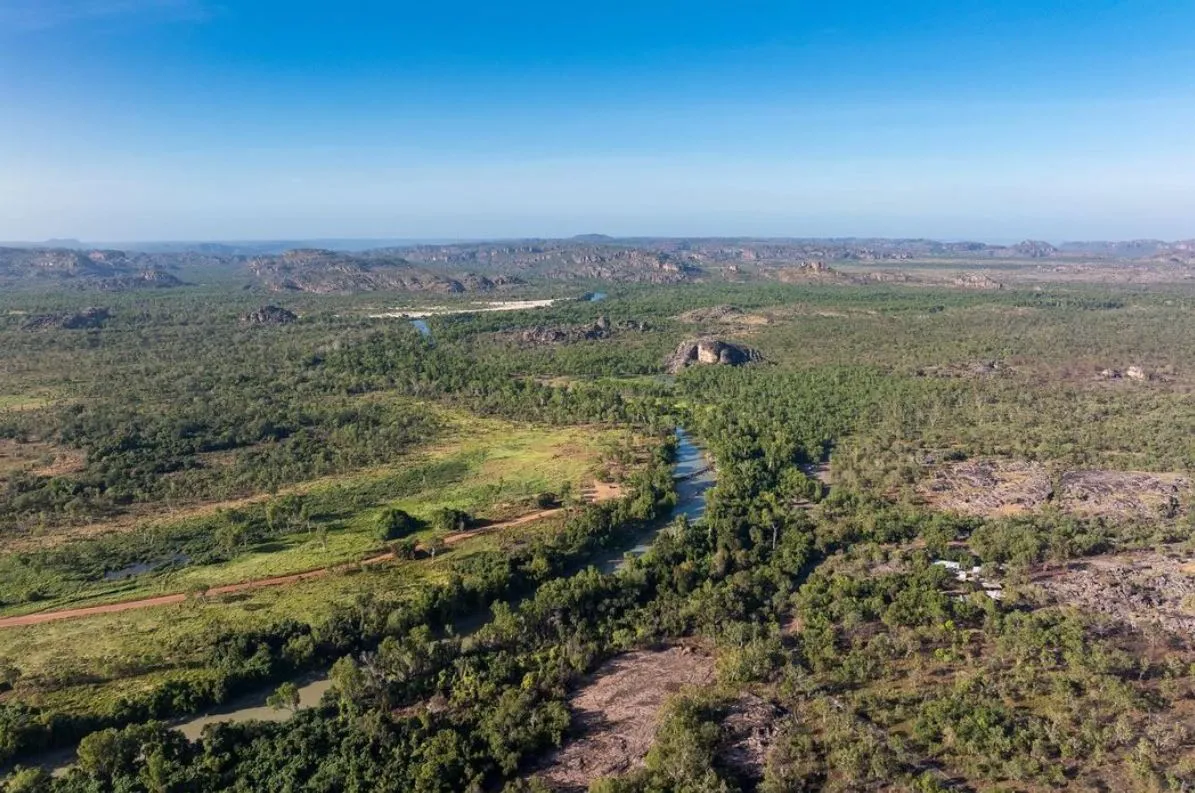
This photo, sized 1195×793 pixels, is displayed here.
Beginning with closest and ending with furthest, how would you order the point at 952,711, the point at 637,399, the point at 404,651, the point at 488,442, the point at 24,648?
the point at 952,711, the point at 404,651, the point at 24,648, the point at 488,442, the point at 637,399

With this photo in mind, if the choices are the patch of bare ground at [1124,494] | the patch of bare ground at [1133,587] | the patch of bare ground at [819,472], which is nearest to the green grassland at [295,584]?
the patch of bare ground at [819,472]

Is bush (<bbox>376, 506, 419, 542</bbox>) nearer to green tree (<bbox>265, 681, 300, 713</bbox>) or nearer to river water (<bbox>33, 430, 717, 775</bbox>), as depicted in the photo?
river water (<bbox>33, 430, 717, 775</bbox>)

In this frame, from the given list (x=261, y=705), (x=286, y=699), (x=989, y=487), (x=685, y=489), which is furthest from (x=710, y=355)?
(x=286, y=699)

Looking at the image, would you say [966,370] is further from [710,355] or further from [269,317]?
[269,317]

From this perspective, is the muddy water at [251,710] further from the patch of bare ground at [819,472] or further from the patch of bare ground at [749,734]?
the patch of bare ground at [819,472]

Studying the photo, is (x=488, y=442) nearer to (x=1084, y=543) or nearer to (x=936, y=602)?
(x=936, y=602)

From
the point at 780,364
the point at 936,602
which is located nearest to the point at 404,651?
the point at 936,602
